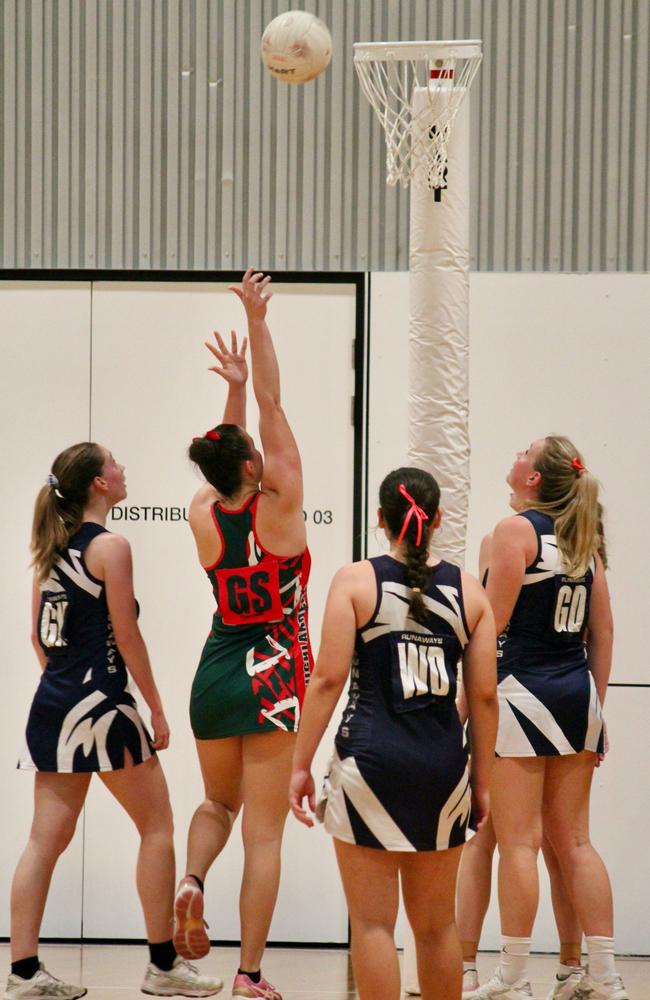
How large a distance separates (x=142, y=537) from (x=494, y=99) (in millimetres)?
2455

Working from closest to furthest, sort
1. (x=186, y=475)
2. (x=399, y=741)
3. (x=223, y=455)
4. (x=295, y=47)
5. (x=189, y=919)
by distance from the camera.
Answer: (x=399, y=741)
(x=189, y=919)
(x=223, y=455)
(x=295, y=47)
(x=186, y=475)

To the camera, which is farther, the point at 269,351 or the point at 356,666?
the point at 269,351

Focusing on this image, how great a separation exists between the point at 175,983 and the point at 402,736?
1523mm

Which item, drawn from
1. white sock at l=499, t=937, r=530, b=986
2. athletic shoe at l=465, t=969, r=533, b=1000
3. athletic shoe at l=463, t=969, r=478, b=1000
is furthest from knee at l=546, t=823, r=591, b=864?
athletic shoe at l=463, t=969, r=478, b=1000

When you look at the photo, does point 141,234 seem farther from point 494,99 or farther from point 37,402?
point 494,99

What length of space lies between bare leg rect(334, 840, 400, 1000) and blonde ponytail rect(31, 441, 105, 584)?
4.57ft

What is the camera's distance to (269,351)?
3.70m

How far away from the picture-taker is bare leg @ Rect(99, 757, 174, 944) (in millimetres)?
3770

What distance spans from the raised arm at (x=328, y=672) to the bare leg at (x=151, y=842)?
0.91 metres

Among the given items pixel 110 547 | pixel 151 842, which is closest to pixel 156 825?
pixel 151 842

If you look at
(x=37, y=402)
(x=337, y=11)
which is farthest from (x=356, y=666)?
(x=337, y=11)

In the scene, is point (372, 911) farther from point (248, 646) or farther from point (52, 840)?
point (52, 840)

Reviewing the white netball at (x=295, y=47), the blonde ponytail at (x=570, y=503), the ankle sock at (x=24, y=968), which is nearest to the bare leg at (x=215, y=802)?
the ankle sock at (x=24, y=968)

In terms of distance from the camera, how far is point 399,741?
2.88 metres
